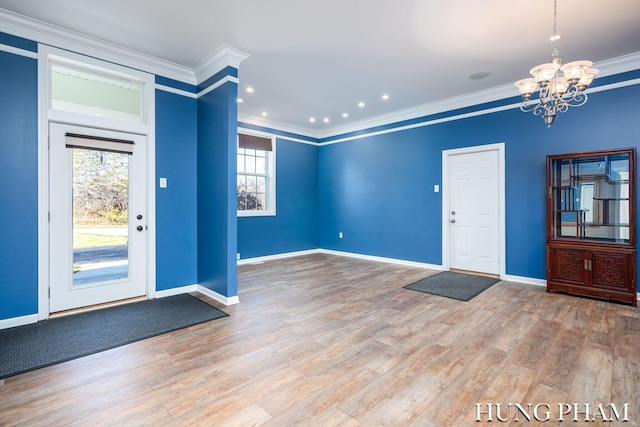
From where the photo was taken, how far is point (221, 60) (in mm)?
3756

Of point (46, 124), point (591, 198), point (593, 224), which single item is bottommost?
point (593, 224)

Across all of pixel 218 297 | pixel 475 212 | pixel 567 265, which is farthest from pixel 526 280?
pixel 218 297

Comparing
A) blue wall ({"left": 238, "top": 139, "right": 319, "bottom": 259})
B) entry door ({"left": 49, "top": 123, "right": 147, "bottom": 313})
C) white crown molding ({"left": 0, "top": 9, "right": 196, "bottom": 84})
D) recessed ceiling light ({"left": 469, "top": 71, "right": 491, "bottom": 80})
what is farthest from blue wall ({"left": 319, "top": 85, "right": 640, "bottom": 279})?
entry door ({"left": 49, "top": 123, "right": 147, "bottom": 313})

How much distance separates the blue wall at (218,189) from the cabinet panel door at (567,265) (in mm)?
4247

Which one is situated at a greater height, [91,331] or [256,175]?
[256,175]

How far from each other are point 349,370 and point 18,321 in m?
3.35

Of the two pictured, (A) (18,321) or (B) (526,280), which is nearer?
(A) (18,321)

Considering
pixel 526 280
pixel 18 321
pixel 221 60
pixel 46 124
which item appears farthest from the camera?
pixel 526 280

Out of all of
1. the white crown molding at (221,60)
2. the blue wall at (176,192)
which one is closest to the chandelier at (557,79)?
the white crown molding at (221,60)

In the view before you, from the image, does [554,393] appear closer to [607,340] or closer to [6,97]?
[607,340]

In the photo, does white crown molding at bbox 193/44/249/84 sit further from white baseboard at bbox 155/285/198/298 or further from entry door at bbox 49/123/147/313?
white baseboard at bbox 155/285/198/298

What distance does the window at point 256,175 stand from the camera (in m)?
6.32

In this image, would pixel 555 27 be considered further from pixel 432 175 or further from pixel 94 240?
pixel 94 240

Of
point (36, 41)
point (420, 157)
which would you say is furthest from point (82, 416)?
point (420, 157)
